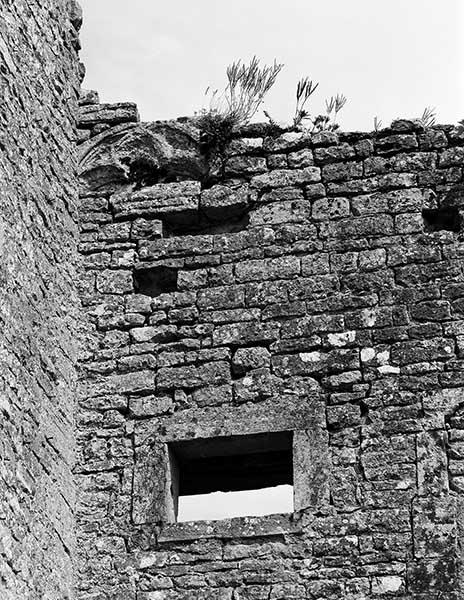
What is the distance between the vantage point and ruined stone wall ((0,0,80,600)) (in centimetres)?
668

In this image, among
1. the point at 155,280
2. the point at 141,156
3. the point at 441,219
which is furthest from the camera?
the point at 141,156

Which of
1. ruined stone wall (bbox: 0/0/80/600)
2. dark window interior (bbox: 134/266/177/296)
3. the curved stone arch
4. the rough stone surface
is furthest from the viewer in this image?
the curved stone arch

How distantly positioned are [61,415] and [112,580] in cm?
91

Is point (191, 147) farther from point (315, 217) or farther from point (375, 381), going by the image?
point (375, 381)

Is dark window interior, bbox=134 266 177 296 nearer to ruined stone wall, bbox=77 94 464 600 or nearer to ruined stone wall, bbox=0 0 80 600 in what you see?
ruined stone wall, bbox=77 94 464 600

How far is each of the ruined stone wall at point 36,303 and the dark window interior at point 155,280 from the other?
384mm

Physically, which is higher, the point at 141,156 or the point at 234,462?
the point at 141,156

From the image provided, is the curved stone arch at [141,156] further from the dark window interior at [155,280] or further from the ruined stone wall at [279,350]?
the dark window interior at [155,280]

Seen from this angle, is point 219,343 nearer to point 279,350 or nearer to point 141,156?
point 279,350

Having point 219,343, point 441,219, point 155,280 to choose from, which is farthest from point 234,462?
point 441,219

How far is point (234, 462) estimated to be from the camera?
7.71m

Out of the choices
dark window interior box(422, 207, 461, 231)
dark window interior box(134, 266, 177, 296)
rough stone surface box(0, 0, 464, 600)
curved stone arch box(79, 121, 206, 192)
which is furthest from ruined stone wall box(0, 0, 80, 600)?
dark window interior box(422, 207, 461, 231)

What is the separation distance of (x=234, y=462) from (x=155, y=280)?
1.17 meters

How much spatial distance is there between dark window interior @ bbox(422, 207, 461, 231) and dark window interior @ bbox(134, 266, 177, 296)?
4.80ft
